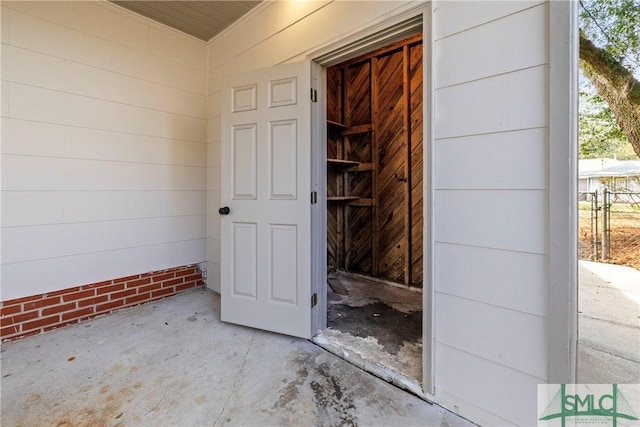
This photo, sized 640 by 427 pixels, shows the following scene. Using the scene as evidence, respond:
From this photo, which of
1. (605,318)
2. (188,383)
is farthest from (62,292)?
(605,318)

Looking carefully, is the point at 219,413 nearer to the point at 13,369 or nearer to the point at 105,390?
the point at 105,390

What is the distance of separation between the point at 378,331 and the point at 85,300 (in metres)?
2.44

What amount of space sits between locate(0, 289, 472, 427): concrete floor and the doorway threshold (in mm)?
76

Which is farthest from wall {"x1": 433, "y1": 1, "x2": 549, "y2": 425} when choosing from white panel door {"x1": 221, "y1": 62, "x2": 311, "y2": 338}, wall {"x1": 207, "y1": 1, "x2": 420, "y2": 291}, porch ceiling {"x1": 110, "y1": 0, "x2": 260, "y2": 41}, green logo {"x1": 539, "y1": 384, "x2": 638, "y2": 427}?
porch ceiling {"x1": 110, "y1": 0, "x2": 260, "y2": 41}

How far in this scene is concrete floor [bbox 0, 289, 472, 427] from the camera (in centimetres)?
138

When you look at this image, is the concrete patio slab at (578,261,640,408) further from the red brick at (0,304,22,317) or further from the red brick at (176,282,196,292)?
the red brick at (0,304,22,317)

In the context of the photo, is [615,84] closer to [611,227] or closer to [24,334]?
[611,227]

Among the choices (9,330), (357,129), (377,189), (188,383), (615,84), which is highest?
(357,129)

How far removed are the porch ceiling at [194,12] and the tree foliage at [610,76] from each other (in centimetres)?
237

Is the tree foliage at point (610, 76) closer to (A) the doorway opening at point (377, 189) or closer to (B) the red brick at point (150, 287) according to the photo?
(A) the doorway opening at point (377, 189)

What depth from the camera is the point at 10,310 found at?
2086 millimetres

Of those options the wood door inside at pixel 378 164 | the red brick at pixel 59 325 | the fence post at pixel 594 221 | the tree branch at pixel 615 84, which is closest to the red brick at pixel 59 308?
the red brick at pixel 59 325

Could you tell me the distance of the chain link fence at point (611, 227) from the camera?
1161 mm

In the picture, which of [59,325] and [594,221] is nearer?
[594,221]
